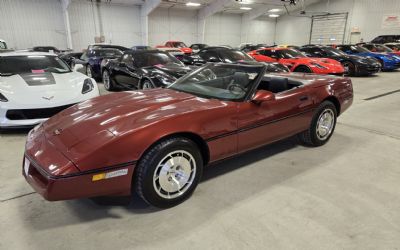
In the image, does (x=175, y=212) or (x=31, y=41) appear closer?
(x=175, y=212)

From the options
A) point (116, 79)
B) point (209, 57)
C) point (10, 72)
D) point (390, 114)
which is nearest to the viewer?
point (10, 72)

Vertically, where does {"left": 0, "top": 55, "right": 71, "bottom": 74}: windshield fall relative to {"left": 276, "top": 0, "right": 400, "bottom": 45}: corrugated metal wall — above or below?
below

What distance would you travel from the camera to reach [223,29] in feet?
88.6

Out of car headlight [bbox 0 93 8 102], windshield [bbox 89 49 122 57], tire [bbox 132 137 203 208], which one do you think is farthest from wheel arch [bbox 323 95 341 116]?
windshield [bbox 89 49 122 57]

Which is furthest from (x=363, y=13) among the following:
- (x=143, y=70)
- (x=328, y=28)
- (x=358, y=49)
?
(x=143, y=70)

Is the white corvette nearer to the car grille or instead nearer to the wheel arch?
the car grille

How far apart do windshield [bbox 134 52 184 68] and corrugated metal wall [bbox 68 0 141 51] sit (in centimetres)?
1554

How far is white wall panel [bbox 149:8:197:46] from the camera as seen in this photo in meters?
23.0

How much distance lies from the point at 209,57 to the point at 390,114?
16.5 ft

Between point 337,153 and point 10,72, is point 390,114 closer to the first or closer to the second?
point 337,153

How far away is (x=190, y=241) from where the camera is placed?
1901 millimetres

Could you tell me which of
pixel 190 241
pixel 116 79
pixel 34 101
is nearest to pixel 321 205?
pixel 190 241

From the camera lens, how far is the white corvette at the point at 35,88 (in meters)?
3.83

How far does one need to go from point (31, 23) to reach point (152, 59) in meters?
15.9
